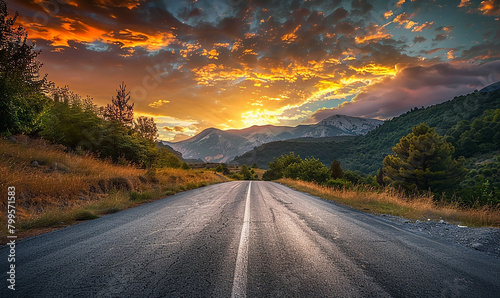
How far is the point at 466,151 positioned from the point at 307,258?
334ft

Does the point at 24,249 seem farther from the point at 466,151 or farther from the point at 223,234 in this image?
the point at 466,151

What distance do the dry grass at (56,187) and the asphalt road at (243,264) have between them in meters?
1.78

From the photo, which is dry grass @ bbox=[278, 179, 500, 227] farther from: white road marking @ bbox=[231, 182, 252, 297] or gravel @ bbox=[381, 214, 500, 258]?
white road marking @ bbox=[231, 182, 252, 297]

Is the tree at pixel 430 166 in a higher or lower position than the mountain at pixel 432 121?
lower

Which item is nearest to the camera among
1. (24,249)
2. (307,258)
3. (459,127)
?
(307,258)

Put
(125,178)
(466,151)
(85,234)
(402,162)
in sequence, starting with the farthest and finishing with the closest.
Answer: (466,151) → (402,162) → (125,178) → (85,234)

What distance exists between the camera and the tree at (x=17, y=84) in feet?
34.2

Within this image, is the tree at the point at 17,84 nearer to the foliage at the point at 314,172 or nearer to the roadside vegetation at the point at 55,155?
the roadside vegetation at the point at 55,155

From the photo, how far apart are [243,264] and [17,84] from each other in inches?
619

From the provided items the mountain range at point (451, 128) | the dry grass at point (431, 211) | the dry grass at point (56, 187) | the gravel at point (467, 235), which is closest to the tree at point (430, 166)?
the dry grass at point (431, 211)

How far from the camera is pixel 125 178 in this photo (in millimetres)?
11562

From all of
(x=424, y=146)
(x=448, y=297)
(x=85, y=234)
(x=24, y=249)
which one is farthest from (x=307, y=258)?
(x=424, y=146)

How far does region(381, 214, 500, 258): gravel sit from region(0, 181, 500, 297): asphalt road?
402 millimetres

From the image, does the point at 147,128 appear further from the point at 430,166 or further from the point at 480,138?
the point at 480,138
